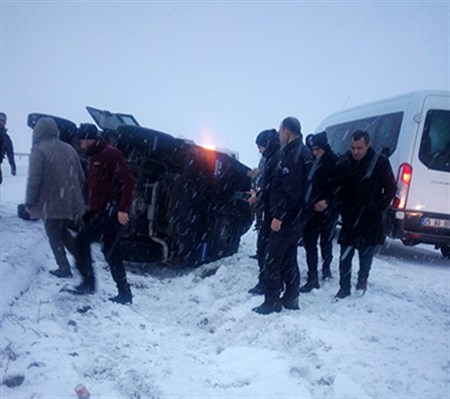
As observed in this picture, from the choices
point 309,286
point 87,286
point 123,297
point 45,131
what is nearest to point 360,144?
point 309,286

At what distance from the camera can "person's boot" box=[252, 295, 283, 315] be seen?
3.99 m

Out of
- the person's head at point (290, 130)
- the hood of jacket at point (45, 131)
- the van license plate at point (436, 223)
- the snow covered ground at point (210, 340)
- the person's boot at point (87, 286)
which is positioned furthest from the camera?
the van license plate at point (436, 223)

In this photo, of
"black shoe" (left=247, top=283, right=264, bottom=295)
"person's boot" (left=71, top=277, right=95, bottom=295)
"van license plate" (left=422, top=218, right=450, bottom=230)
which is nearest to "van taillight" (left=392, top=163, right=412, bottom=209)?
"van license plate" (left=422, top=218, right=450, bottom=230)

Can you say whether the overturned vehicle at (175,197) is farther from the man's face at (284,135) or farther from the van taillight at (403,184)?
the van taillight at (403,184)

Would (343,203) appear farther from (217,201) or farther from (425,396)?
(425,396)

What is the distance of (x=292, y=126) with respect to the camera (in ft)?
12.8

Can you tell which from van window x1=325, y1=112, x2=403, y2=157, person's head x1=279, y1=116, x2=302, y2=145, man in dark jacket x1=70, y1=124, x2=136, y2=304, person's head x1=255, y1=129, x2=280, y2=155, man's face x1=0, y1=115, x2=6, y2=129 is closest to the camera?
person's head x1=279, y1=116, x2=302, y2=145

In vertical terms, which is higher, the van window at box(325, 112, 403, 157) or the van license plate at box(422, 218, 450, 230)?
the van window at box(325, 112, 403, 157)

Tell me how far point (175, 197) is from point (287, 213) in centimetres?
195

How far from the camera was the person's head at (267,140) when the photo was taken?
4.77 meters

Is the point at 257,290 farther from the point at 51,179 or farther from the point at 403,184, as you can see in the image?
the point at 403,184

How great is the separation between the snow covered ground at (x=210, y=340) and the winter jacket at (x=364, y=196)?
78cm

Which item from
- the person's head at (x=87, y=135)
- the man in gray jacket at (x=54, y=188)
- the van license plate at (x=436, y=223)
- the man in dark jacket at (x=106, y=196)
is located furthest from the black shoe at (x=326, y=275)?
the person's head at (x=87, y=135)

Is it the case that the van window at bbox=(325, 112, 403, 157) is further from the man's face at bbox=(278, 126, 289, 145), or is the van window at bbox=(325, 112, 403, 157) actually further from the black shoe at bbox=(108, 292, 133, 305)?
the black shoe at bbox=(108, 292, 133, 305)
